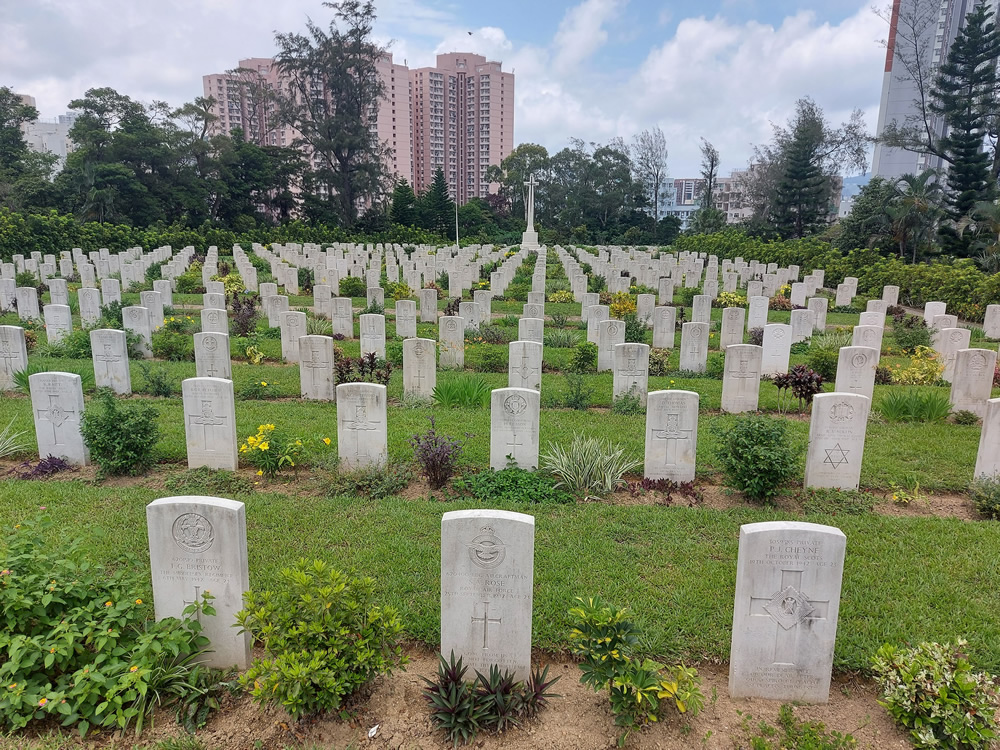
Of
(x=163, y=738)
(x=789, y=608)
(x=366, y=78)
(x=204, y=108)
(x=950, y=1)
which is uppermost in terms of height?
(x=950, y=1)

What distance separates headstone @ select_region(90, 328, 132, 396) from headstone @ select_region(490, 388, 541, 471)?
6397mm

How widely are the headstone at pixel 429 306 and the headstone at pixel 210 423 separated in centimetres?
1093

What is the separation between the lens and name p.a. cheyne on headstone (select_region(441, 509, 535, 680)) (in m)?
3.92

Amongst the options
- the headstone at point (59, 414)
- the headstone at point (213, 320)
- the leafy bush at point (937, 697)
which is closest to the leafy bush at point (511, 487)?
the leafy bush at point (937, 697)

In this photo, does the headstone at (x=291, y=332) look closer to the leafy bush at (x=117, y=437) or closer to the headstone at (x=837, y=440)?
the leafy bush at (x=117, y=437)

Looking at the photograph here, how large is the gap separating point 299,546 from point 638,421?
207 inches

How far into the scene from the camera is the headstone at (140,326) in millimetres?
12836

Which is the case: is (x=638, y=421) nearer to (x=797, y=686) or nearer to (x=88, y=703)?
(x=797, y=686)

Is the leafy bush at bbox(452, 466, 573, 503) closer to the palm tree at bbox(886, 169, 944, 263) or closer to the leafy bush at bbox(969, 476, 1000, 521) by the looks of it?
the leafy bush at bbox(969, 476, 1000, 521)

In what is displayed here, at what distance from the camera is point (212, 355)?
10578mm

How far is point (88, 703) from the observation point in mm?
3723

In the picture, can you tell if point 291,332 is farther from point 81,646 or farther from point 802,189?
point 802,189

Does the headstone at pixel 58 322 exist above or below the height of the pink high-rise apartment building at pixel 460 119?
below

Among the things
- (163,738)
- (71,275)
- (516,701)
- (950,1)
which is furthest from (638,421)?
(950,1)
